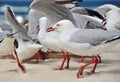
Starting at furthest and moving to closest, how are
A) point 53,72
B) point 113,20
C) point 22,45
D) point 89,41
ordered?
point 113,20 < point 22,45 < point 53,72 < point 89,41

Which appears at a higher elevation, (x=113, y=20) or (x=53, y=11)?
(x=53, y=11)

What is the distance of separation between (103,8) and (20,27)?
4.40 feet

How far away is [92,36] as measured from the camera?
2318mm

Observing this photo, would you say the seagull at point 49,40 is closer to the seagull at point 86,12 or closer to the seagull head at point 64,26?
the seagull head at point 64,26

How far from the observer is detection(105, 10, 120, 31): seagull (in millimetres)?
3048

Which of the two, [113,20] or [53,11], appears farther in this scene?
[113,20]

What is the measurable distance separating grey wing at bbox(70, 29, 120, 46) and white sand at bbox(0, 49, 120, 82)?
0.71ft

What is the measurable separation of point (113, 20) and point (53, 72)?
35.9 inches

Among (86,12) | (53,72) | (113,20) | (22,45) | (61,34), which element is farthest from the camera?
(86,12)

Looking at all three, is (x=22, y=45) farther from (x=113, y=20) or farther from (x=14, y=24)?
(x=113, y=20)

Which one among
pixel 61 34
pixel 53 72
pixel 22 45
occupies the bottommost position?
pixel 53 72

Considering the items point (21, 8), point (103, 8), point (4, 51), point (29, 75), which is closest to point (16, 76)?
point (29, 75)

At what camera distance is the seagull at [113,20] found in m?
3.05

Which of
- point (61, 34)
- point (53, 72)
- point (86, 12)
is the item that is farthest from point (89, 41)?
point (86, 12)
